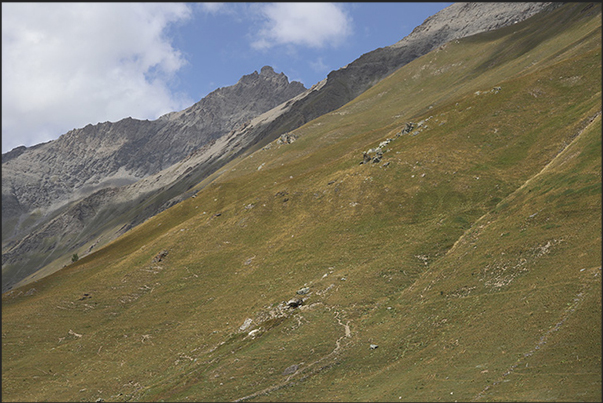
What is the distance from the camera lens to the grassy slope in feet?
119

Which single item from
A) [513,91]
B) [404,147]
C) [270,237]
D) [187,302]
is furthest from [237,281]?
[513,91]

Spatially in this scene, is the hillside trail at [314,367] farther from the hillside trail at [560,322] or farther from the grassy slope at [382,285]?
the hillside trail at [560,322]

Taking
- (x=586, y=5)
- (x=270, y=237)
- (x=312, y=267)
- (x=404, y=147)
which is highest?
(x=586, y=5)

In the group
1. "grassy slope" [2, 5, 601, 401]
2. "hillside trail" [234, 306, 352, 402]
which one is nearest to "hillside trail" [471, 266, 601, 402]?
"grassy slope" [2, 5, 601, 401]

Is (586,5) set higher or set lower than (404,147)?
higher

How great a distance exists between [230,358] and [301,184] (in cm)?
5686

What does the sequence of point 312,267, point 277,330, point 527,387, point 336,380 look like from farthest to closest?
point 312,267 → point 277,330 → point 336,380 → point 527,387

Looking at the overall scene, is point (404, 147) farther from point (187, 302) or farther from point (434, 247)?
point (187, 302)

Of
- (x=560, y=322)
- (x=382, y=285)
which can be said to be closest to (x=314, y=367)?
(x=382, y=285)

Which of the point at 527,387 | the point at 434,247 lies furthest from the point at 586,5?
the point at 527,387

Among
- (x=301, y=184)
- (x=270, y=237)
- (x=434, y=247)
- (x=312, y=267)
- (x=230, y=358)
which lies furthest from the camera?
(x=301, y=184)

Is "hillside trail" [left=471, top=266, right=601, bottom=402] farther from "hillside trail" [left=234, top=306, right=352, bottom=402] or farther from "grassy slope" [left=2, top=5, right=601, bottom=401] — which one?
"hillside trail" [left=234, top=306, right=352, bottom=402]

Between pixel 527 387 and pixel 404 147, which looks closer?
pixel 527 387

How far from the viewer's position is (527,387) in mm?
29047
